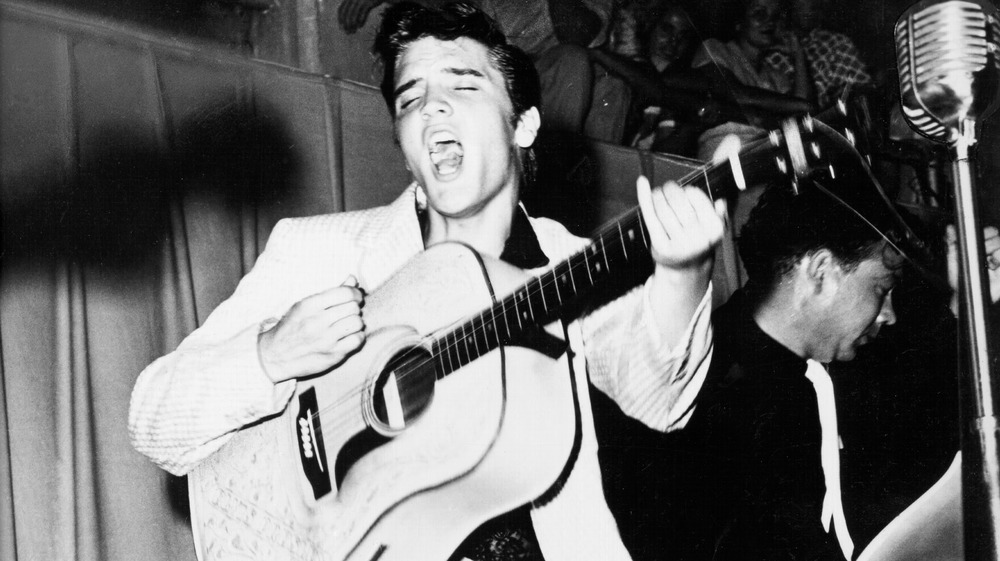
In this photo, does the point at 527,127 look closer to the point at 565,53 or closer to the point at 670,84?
the point at 565,53

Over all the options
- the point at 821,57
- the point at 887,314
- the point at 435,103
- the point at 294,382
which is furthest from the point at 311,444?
the point at 821,57

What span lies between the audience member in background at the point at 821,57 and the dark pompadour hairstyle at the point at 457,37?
1.76 feet

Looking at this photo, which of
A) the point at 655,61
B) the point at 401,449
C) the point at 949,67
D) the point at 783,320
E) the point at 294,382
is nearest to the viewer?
the point at 401,449

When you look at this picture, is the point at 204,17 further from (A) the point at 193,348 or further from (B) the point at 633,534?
(B) the point at 633,534

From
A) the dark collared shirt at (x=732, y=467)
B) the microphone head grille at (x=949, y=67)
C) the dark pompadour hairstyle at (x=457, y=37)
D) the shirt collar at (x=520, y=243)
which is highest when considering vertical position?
the dark pompadour hairstyle at (x=457, y=37)

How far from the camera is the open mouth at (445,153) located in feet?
5.68

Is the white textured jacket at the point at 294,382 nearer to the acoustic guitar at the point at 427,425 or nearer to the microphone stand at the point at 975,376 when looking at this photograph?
the acoustic guitar at the point at 427,425

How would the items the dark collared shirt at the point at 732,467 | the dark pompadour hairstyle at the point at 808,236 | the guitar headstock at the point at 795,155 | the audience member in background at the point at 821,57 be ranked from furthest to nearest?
the audience member in background at the point at 821,57, the dark pompadour hairstyle at the point at 808,236, the dark collared shirt at the point at 732,467, the guitar headstock at the point at 795,155

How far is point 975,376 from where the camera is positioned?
1681 millimetres

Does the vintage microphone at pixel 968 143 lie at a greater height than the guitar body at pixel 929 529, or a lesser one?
greater

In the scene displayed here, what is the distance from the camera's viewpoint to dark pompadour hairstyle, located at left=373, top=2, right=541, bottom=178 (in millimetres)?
1777

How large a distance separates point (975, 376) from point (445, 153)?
1043mm

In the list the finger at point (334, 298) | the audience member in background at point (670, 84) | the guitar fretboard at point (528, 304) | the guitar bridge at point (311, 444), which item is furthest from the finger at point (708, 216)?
the guitar bridge at point (311, 444)

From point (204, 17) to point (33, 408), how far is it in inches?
30.5
